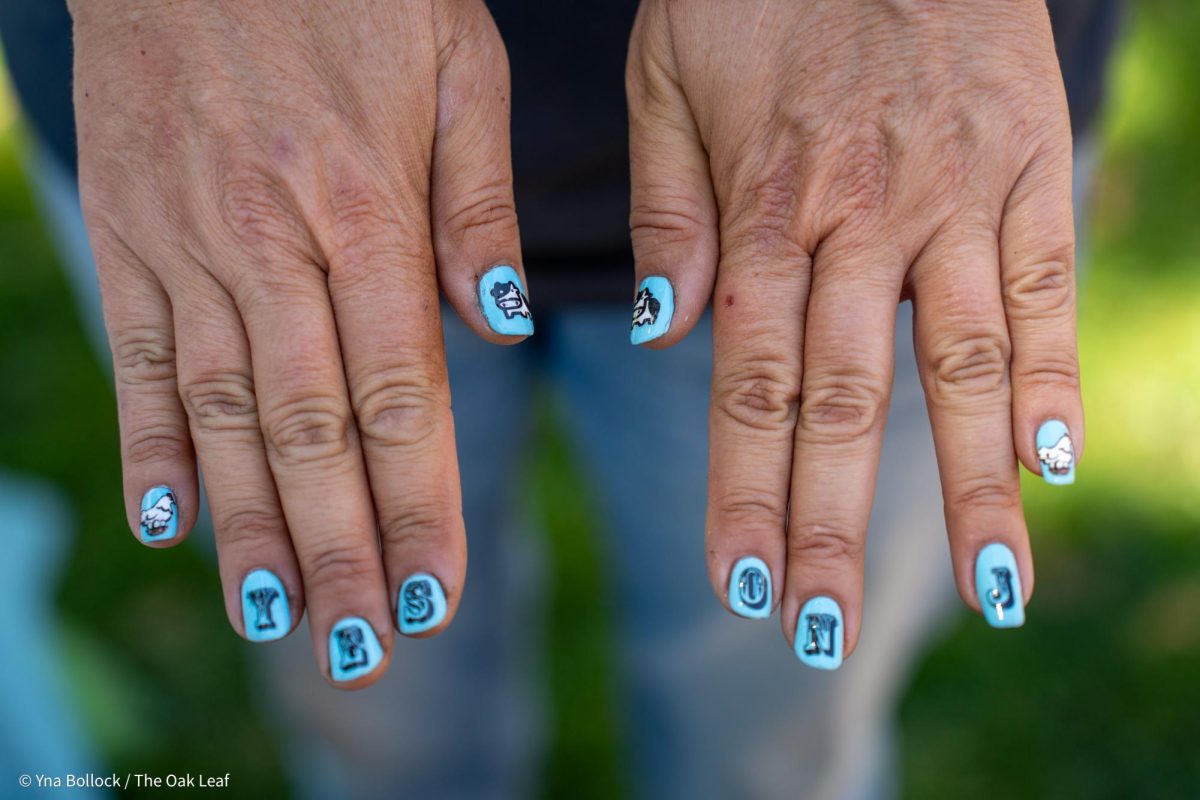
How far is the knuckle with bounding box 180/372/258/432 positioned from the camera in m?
1.05

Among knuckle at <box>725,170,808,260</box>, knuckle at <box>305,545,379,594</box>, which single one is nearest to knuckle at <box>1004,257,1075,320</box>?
knuckle at <box>725,170,808,260</box>

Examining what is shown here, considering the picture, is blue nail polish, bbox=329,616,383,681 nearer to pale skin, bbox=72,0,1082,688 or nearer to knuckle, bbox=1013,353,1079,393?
pale skin, bbox=72,0,1082,688

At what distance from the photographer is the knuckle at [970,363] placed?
1.05 metres

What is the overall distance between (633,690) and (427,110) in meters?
1.25

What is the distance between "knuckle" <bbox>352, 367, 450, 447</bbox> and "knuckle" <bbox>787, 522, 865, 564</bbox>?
16.7 inches

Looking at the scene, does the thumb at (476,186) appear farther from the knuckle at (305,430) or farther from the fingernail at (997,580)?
the fingernail at (997,580)

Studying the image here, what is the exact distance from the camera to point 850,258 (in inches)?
40.9

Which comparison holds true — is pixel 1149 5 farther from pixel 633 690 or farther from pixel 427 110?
pixel 427 110

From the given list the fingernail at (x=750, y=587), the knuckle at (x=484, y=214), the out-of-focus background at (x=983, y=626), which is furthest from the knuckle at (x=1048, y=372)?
the out-of-focus background at (x=983, y=626)

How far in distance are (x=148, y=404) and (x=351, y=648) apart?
35cm

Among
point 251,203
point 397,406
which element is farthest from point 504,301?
point 251,203

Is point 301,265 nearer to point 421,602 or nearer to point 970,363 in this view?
point 421,602

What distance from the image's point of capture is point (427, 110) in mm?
1049

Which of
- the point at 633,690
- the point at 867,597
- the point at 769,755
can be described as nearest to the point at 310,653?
the point at 633,690
